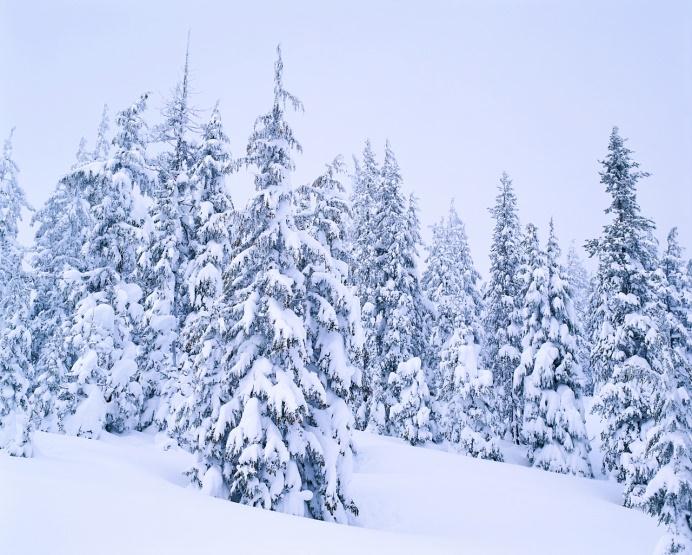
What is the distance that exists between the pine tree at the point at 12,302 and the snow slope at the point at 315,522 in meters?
5.59

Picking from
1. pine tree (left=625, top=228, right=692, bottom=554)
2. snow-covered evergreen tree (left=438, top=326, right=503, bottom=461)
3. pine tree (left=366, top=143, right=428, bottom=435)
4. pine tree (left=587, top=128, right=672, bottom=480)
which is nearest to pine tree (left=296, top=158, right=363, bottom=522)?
pine tree (left=625, top=228, right=692, bottom=554)

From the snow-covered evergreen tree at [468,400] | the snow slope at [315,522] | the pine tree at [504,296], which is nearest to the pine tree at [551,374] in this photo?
the snow-covered evergreen tree at [468,400]

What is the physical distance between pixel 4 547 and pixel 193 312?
1690 cm

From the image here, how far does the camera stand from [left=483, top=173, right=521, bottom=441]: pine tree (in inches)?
1273

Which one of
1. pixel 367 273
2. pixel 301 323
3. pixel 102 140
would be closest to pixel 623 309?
pixel 367 273

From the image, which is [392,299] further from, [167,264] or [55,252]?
[55,252]

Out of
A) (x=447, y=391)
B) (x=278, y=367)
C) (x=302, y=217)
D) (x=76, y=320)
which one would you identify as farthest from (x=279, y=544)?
(x=447, y=391)

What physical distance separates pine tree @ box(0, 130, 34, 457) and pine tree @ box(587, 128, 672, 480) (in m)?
25.0

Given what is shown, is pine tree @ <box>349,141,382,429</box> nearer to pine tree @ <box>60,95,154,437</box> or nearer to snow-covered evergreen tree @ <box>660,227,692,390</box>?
pine tree @ <box>60,95,154,437</box>

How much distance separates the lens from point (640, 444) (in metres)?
21.3

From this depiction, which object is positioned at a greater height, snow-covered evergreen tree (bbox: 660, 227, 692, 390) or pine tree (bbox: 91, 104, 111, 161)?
pine tree (bbox: 91, 104, 111, 161)

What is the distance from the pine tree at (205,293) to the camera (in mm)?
15109

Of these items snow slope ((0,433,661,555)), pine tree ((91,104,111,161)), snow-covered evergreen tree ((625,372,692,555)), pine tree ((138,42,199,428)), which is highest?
pine tree ((91,104,111,161))

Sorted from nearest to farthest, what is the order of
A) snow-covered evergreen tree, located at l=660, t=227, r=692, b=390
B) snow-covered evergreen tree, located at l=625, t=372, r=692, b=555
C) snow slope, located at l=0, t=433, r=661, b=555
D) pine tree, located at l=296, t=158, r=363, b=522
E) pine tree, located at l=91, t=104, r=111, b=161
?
snow slope, located at l=0, t=433, r=661, b=555 < snow-covered evergreen tree, located at l=625, t=372, r=692, b=555 < pine tree, located at l=296, t=158, r=363, b=522 < snow-covered evergreen tree, located at l=660, t=227, r=692, b=390 < pine tree, located at l=91, t=104, r=111, b=161
